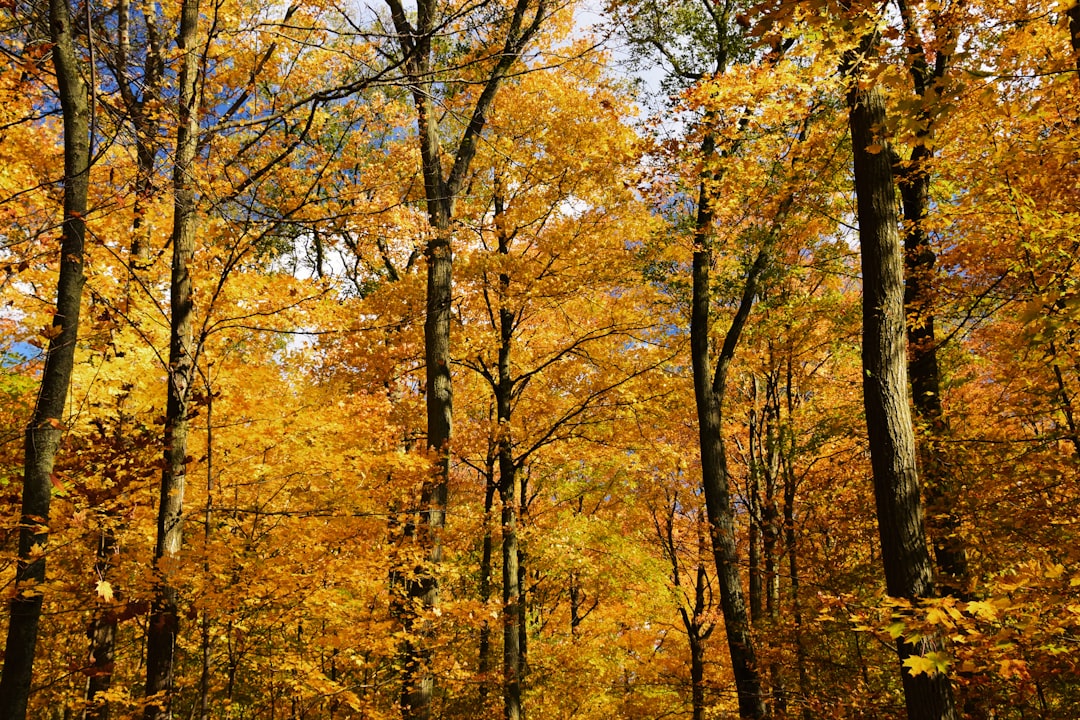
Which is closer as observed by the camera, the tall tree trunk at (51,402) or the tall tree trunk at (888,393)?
the tall tree trunk at (51,402)

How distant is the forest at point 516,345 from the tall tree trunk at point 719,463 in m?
0.07

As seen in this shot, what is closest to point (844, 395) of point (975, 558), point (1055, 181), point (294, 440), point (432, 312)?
point (975, 558)

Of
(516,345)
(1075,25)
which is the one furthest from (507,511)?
(1075,25)

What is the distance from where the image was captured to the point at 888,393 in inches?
189

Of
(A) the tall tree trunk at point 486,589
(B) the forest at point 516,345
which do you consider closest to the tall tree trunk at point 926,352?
(B) the forest at point 516,345

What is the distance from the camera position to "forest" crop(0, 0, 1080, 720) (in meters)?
4.56

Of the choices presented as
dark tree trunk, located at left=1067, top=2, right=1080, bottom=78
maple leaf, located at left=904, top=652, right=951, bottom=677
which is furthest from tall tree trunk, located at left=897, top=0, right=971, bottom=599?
maple leaf, located at left=904, top=652, right=951, bottom=677

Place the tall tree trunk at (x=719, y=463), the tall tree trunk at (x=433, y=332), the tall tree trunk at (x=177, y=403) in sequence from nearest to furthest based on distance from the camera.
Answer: the tall tree trunk at (x=177, y=403)
the tall tree trunk at (x=433, y=332)
the tall tree trunk at (x=719, y=463)

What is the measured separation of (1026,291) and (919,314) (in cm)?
111

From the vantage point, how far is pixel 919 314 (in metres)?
7.43

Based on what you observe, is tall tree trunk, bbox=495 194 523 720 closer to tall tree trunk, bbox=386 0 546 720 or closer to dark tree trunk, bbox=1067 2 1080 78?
tall tree trunk, bbox=386 0 546 720

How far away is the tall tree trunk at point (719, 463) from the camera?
8484mm

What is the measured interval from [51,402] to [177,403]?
1.55 meters

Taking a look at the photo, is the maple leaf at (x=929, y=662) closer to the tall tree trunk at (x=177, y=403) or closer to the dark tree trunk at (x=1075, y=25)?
the dark tree trunk at (x=1075, y=25)
